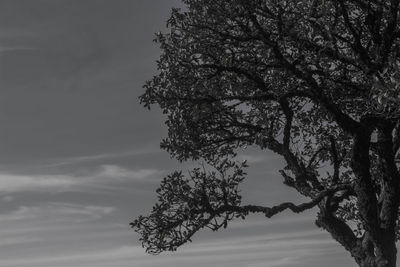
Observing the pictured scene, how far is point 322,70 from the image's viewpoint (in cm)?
2373

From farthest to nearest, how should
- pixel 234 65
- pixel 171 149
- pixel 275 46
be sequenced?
pixel 171 149, pixel 234 65, pixel 275 46

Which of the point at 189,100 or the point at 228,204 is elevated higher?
the point at 189,100

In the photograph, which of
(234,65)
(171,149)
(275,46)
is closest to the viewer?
(275,46)

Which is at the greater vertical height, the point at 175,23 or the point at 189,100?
the point at 175,23

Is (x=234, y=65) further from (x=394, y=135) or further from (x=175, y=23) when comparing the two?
(x=394, y=135)

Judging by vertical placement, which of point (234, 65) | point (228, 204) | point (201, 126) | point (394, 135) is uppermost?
point (234, 65)

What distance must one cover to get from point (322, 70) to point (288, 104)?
3.04m

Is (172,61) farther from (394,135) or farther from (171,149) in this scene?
(394,135)

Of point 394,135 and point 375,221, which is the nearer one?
point 375,221

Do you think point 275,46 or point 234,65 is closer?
point 275,46

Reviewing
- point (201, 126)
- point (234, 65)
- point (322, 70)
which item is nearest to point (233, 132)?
point (201, 126)

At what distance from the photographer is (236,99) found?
25.8 meters

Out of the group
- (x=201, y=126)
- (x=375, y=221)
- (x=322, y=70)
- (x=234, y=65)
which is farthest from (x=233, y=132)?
(x=375, y=221)

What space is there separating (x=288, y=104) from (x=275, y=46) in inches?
160
